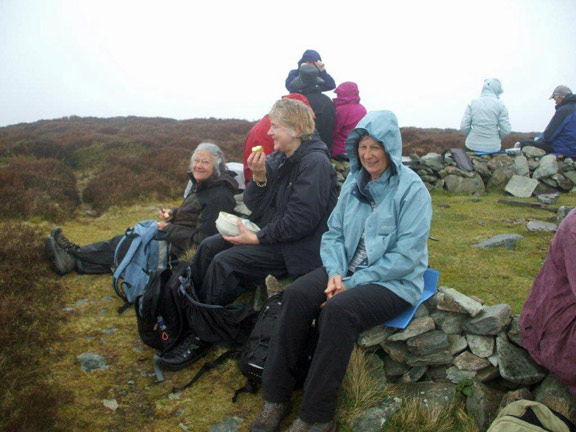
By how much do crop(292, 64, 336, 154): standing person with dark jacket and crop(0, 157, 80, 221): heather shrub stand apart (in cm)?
544

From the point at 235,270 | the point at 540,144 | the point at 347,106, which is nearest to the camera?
the point at 235,270

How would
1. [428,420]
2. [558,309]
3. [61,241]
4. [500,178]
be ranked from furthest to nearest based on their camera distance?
[500,178] → [61,241] → [428,420] → [558,309]

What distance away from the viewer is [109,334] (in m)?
4.46

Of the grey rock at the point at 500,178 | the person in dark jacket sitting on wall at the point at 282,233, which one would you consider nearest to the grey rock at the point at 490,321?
the person in dark jacket sitting on wall at the point at 282,233

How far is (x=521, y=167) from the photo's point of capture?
1059cm

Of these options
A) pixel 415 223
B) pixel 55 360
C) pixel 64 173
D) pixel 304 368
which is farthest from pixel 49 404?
pixel 64 173

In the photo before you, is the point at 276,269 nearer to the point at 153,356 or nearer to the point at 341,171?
the point at 153,356

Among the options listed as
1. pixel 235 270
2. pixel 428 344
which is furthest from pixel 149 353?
pixel 428 344

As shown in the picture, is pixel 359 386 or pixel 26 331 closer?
pixel 359 386

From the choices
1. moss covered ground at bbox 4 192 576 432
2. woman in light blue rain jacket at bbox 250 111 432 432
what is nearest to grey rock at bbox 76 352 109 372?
moss covered ground at bbox 4 192 576 432

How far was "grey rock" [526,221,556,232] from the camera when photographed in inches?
255

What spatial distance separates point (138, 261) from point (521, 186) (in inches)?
360

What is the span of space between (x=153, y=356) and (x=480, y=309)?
9.80ft

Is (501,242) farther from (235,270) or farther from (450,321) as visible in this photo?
(235,270)
